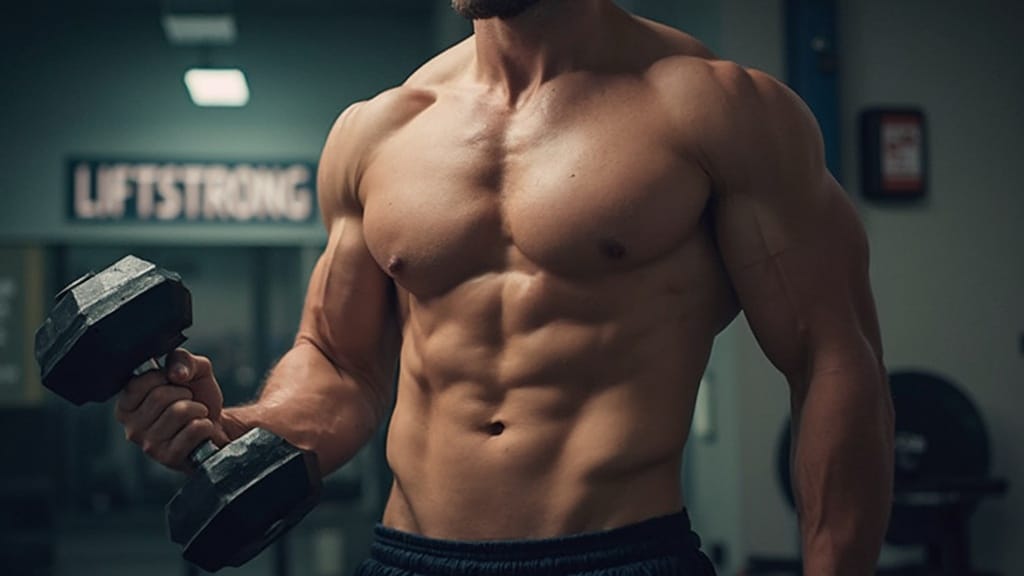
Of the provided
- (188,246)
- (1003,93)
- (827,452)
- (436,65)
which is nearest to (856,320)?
(827,452)

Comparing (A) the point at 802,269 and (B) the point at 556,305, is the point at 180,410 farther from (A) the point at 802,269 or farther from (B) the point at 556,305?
(A) the point at 802,269

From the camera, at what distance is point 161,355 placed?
1334 millimetres

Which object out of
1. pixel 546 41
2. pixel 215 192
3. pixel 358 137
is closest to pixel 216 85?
pixel 215 192

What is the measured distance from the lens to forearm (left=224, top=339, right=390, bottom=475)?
1.55 metres

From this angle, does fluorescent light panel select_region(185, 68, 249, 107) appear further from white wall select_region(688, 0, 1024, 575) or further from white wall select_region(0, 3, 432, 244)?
white wall select_region(688, 0, 1024, 575)

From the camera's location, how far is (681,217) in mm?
1413

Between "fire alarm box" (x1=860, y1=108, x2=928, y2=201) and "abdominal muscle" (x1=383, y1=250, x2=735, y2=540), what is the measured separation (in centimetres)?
282

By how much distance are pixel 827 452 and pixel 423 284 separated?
1.51 ft

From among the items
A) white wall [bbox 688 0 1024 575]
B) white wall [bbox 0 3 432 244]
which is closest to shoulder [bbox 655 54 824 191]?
white wall [bbox 688 0 1024 575]

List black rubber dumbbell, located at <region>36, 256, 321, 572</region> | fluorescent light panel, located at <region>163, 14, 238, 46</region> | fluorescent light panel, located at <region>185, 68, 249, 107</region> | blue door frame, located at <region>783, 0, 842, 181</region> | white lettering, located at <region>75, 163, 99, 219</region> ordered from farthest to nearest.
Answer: white lettering, located at <region>75, 163, 99, 219</region> < fluorescent light panel, located at <region>185, 68, 249, 107</region> < fluorescent light panel, located at <region>163, 14, 238, 46</region> < blue door frame, located at <region>783, 0, 842, 181</region> < black rubber dumbbell, located at <region>36, 256, 321, 572</region>

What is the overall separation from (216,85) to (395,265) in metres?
4.70

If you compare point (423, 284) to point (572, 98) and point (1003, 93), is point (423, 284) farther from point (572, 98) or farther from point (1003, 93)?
point (1003, 93)

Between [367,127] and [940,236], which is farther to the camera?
[940,236]

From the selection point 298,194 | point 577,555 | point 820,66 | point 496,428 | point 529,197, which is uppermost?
point 529,197
